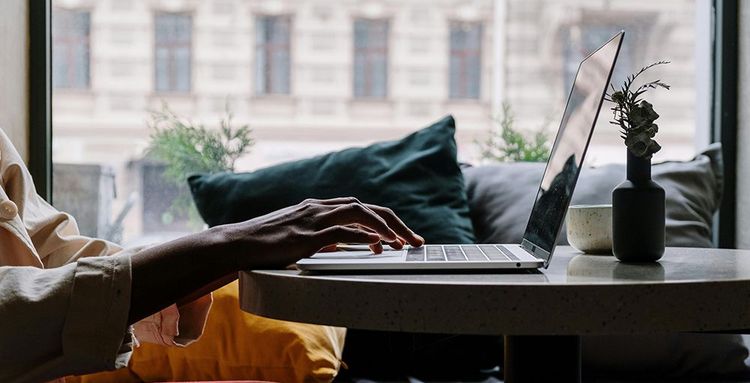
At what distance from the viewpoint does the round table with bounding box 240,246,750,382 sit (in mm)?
782

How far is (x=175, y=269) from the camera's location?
3.15 ft

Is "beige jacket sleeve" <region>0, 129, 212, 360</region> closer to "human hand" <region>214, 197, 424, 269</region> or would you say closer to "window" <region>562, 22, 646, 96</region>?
"human hand" <region>214, 197, 424, 269</region>

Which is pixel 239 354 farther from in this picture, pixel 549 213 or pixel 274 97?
pixel 274 97

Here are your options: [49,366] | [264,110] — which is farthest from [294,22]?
[49,366]

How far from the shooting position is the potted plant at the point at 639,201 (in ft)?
3.71

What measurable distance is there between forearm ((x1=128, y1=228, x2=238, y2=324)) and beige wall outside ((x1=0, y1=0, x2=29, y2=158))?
1504mm

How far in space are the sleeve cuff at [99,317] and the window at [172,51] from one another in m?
1.72

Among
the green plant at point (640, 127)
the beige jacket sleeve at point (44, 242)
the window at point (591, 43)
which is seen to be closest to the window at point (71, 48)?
the beige jacket sleeve at point (44, 242)

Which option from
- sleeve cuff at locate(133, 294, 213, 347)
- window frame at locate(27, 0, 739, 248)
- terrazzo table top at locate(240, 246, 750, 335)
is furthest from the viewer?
window frame at locate(27, 0, 739, 248)

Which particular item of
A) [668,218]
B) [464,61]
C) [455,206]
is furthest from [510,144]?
[668,218]

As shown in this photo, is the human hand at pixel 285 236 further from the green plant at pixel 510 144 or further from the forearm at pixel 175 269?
the green plant at pixel 510 144

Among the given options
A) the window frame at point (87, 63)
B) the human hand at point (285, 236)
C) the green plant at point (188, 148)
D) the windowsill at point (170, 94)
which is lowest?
the human hand at point (285, 236)

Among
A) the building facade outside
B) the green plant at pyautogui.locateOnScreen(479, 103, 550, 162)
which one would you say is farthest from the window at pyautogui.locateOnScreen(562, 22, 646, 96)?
the green plant at pyautogui.locateOnScreen(479, 103, 550, 162)

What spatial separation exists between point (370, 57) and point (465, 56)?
288 millimetres
